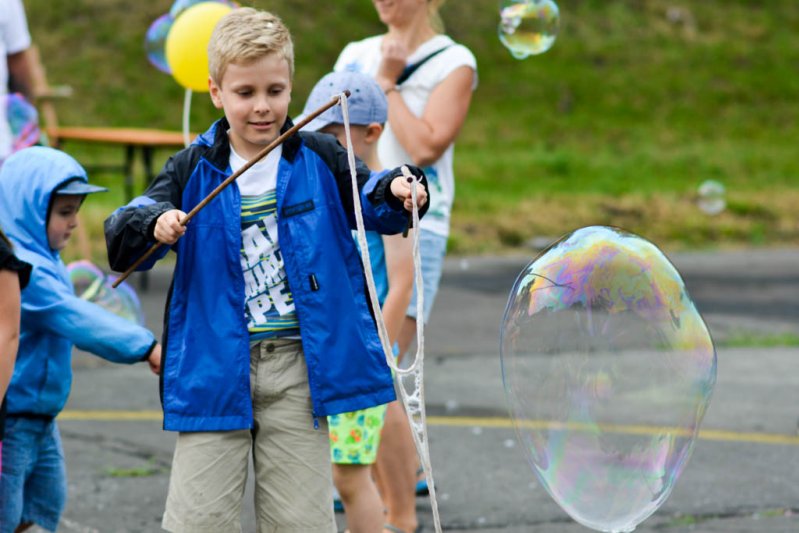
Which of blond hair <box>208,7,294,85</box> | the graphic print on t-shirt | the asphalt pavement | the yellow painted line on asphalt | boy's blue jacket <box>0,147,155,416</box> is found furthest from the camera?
the yellow painted line on asphalt

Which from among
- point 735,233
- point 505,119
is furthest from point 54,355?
point 505,119

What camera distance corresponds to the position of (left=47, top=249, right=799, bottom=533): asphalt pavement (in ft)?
15.2

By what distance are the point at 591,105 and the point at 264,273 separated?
58.8 feet

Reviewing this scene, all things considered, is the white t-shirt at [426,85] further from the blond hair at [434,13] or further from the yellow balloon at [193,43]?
the yellow balloon at [193,43]

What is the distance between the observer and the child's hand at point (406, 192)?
9.73 feet

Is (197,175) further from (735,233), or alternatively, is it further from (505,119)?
(505,119)

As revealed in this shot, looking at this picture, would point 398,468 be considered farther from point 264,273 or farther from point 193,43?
point 193,43

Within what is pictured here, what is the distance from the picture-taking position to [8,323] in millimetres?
3266

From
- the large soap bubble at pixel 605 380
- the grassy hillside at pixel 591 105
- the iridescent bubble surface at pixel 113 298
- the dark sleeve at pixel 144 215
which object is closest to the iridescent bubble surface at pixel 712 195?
the grassy hillside at pixel 591 105

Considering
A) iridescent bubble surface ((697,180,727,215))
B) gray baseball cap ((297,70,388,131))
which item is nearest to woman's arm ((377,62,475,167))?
gray baseball cap ((297,70,388,131))

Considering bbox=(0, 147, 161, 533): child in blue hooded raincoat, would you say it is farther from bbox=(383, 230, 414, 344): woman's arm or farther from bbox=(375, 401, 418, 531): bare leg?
bbox=(375, 401, 418, 531): bare leg

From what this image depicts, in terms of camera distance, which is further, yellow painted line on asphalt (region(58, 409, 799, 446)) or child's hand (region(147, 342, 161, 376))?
yellow painted line on asphalt (region(58, 409, 799, 446))

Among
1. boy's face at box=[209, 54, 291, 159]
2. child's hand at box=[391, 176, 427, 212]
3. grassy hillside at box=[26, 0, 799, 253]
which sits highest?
boy's face at box=[209, 54, 291, 159]

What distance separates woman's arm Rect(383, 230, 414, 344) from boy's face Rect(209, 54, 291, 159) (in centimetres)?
98
